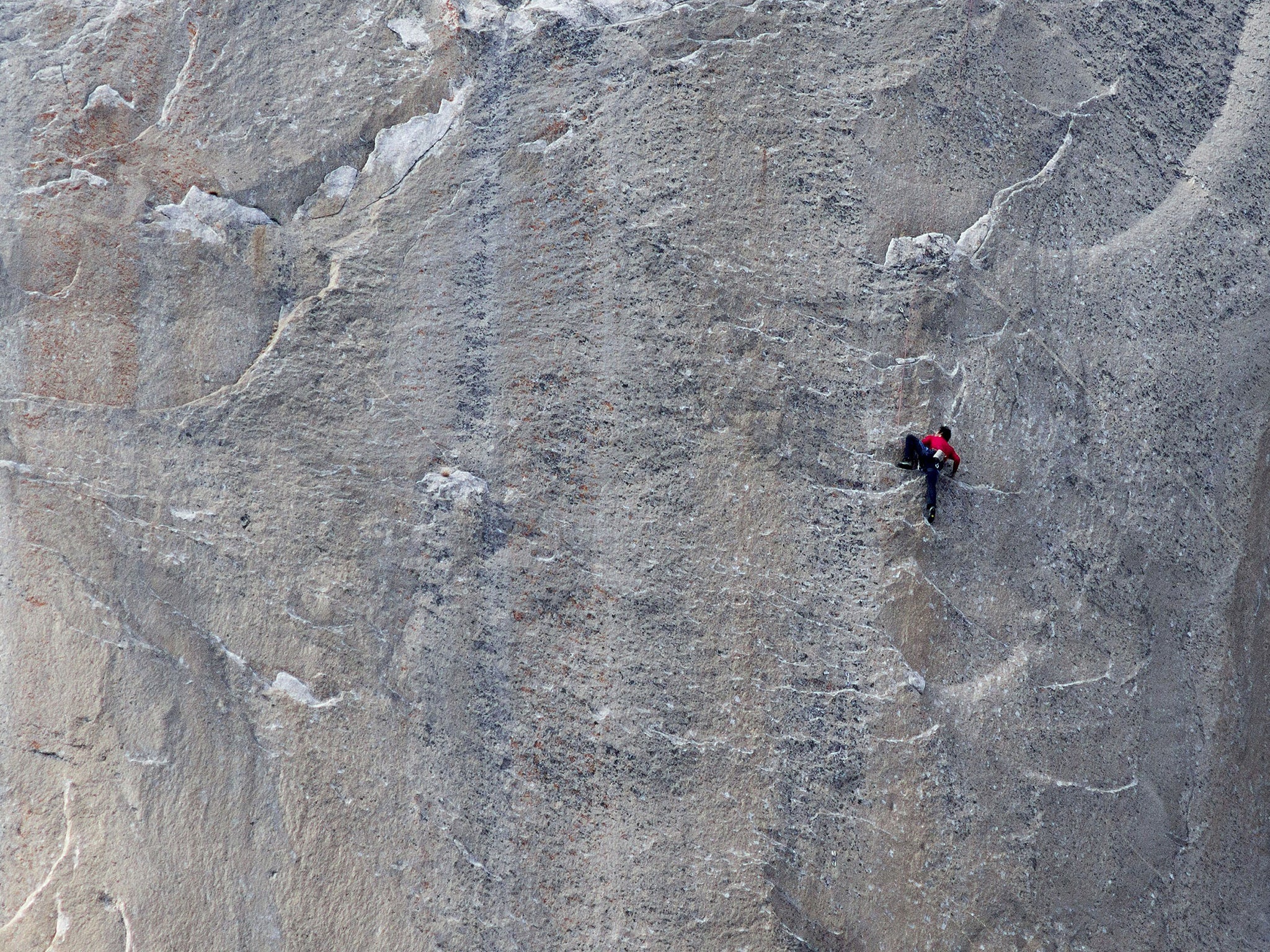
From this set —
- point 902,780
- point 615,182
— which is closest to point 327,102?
point 615,182

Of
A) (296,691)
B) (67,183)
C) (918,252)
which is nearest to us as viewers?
(296,691)

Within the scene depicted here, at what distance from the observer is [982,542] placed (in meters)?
6.79

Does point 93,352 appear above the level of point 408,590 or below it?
above

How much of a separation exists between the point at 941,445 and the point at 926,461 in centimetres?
16

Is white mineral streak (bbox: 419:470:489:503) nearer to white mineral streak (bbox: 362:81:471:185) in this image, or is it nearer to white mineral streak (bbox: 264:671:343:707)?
white mineral streak (bbox: 264:671:343:707)

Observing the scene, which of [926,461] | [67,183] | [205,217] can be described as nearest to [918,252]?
[926,461]

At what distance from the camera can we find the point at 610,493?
265 inches

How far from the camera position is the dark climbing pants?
6531 millimetres

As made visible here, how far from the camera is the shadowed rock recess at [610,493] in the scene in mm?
6488

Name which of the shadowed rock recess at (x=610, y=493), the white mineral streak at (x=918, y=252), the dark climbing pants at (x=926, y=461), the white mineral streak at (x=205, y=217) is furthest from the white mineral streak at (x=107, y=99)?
the dark climbing pants at (x=926, y=461)

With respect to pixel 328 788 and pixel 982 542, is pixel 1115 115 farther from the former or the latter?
pixel 328 788

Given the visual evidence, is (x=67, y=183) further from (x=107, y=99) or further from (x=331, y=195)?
(x=331, y=195)

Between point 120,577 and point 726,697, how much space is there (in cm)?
477

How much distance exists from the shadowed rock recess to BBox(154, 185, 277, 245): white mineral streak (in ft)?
0.12
